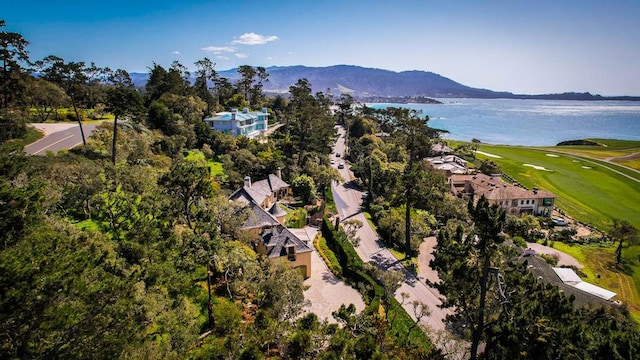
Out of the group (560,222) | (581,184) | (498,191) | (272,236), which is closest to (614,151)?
(581,184)

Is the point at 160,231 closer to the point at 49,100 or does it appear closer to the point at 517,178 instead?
the point at 49,100

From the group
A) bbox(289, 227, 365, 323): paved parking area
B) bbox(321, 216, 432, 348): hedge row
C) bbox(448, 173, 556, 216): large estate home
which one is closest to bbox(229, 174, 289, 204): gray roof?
bbox(321, 216, 432, 348): hedge row

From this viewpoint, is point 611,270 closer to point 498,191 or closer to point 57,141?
point 498,191

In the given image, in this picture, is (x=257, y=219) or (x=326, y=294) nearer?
(x=326, y=294)

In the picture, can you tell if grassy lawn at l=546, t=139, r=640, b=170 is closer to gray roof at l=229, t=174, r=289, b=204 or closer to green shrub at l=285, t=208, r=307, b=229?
green shrub at l=285, t=208, r=307, b=229

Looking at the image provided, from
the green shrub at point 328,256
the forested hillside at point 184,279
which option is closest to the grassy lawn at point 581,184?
the forested hillside at point 184,279

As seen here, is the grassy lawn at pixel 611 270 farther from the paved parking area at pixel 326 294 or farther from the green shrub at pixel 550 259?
the paved parking area at pixel 326 294

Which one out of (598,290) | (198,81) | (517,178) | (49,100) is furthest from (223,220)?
(517,178)

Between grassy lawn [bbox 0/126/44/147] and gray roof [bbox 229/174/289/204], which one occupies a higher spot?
grassy lawn [bbox 0/126/44/147]
